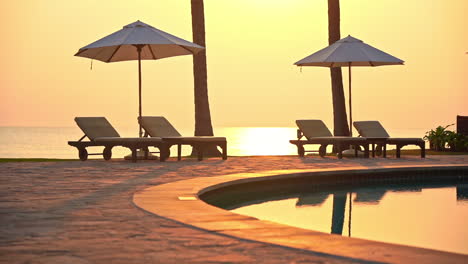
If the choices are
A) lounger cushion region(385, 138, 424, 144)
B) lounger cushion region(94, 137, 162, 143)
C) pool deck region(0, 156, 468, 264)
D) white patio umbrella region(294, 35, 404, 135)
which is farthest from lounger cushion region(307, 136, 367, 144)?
pool deck region(0, 156, 468, 264)

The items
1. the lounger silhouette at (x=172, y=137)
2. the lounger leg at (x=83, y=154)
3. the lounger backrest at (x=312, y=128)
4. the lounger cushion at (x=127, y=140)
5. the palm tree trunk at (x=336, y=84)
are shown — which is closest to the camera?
the lounger cushion at (x=127, y=140)

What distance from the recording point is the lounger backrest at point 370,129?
62.3 feet

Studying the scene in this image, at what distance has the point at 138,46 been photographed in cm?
1728

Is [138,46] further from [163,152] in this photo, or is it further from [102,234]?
[102,234]

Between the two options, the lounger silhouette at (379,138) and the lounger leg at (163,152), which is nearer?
the lounger leg at (163,152)

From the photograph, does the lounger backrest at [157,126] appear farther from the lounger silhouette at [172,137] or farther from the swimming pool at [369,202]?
the swimming pool at [369,202]

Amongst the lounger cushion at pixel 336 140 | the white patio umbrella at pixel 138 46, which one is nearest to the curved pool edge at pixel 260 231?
the white patio umbrella at pixel 138 46

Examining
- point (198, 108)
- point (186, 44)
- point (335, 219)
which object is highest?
point (186, 44)

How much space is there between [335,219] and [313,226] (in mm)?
759

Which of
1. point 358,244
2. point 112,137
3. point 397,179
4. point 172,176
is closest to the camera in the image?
point 358,244

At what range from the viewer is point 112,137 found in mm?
16422

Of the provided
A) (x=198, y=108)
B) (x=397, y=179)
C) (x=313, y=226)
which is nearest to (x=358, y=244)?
(x=313, y=226)

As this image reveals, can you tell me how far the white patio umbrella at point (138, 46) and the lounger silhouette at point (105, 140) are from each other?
2.73ft

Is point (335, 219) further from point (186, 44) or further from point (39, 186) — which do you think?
point (186, 44)
